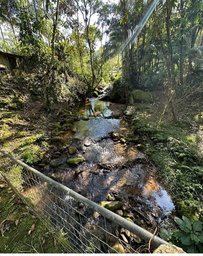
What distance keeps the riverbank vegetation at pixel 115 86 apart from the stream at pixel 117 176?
35 cm

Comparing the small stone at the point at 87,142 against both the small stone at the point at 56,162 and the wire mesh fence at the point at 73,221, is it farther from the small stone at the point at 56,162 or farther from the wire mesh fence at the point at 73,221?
the wire mesh fence at the point at 73,221

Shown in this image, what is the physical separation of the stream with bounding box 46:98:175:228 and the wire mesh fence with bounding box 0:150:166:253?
0.49m

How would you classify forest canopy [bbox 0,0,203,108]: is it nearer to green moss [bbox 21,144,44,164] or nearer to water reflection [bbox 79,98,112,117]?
water reflection [bbox 79,98,112,117]

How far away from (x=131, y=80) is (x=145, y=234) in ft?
50.4

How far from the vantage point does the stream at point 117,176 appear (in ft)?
10.7

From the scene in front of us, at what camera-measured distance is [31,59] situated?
10.1 metres

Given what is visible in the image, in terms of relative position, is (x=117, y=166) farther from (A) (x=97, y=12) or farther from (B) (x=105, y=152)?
(A) (x=97, y=12)

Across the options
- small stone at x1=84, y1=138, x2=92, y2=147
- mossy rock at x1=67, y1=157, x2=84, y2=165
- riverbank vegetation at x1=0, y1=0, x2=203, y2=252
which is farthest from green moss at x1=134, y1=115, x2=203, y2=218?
mossy rock at x1=67, y1=157, x2=84, y2=165

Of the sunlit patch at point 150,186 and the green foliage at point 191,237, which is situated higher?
the green foliage at point 191,237

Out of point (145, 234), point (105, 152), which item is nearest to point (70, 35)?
point (105, 152)

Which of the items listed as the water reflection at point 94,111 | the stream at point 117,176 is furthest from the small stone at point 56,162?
the water reflection at point 94,111

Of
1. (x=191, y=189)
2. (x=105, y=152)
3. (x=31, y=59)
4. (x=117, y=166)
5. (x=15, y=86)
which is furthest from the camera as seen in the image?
(x=31, y=59)

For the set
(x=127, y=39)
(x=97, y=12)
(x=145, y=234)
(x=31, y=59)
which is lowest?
(x=145, y=234)

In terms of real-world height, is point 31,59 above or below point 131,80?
above
